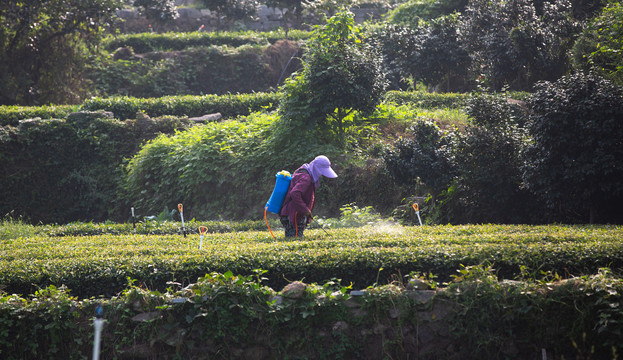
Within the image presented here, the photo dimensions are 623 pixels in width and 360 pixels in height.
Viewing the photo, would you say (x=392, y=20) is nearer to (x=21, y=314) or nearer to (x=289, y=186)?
(x=289, y=186)

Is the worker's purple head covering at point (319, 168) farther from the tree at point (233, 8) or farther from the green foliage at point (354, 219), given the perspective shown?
the tree at point (233, 8)

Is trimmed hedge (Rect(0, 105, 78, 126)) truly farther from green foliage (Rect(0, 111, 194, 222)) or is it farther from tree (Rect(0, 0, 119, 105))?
tree (Rect(0, 0, 119, 105))

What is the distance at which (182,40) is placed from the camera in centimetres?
2514

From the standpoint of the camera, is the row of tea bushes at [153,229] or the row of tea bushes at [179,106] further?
the row of tea bushes at [179,106]

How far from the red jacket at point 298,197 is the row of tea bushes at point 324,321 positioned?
235 centimetres

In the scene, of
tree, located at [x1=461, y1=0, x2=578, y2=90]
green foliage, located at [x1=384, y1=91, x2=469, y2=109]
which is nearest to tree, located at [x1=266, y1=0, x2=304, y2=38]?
tree, located at [x1=461, y1=0, x2=578, y2=90]

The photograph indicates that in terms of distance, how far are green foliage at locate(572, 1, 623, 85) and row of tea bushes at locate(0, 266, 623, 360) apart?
6085mm

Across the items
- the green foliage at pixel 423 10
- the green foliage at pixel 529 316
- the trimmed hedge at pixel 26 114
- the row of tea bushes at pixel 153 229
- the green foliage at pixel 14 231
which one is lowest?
the green foliage at pixel 14 231

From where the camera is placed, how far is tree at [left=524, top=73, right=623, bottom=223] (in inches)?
335

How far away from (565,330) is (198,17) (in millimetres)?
29120

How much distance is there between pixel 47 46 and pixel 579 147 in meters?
16.9

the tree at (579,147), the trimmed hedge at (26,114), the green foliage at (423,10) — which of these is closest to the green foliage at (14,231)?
the trimmed hedge at (26,114)

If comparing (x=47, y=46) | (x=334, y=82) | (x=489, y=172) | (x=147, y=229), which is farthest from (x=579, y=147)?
(x=47, y=46)

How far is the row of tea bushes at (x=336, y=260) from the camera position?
617 centimetres
